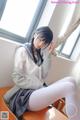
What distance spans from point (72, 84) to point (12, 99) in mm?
374

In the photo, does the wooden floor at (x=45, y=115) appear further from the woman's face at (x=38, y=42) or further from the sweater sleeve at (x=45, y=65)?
the woman's face at (x=38, y=42)

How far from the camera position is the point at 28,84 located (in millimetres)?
1285

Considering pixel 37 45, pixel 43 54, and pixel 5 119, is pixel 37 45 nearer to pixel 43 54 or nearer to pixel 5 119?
pixel 43 54

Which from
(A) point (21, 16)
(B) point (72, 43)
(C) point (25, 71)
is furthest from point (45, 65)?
(B) point (72, 43)

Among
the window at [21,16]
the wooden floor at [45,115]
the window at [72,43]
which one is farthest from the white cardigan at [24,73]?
the window at [72,43]

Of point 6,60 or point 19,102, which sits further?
point 6,60

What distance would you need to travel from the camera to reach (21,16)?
1.69m

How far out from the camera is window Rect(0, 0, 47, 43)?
156cm

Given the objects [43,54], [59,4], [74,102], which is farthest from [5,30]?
[74,102]

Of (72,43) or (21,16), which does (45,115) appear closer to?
(21,16)

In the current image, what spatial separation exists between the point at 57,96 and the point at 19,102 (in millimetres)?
228

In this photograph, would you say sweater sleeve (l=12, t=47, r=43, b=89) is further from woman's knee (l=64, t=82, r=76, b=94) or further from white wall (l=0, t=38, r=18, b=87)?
woman's knee (l=64, t=82, r=76, b=94)

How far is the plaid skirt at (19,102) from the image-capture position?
47.2 inches

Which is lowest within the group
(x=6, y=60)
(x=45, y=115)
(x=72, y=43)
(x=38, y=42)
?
(x=45, y=115)
